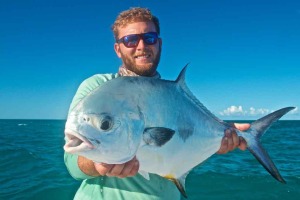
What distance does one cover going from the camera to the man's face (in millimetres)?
3424

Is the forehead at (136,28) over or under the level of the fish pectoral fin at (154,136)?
over

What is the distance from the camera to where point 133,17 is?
3469 mm

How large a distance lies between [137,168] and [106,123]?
0.42 metres

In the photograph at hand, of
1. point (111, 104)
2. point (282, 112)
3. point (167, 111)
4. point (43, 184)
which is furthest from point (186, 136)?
point (43, 184)

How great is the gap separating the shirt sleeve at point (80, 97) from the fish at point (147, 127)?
1.41 feet

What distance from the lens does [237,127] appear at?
3270mm

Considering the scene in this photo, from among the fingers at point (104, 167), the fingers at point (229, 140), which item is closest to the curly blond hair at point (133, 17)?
the fingers at point (229, 140)

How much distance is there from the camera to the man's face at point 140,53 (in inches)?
135

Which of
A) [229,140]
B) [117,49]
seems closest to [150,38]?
[117,49]

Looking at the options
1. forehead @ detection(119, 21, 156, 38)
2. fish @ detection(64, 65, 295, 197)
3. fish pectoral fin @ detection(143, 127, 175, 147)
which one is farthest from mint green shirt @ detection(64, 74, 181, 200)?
fish pectoral fin @ detection(143, 127, 175, 147)

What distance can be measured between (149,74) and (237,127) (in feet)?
3.37

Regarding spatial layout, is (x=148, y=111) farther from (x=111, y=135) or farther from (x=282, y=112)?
(x=282, y=112)

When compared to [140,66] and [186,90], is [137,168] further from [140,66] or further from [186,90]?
[140,66]

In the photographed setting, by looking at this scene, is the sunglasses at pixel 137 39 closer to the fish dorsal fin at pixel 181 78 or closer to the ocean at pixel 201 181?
the fish dorsal fin at pixel 181 78
